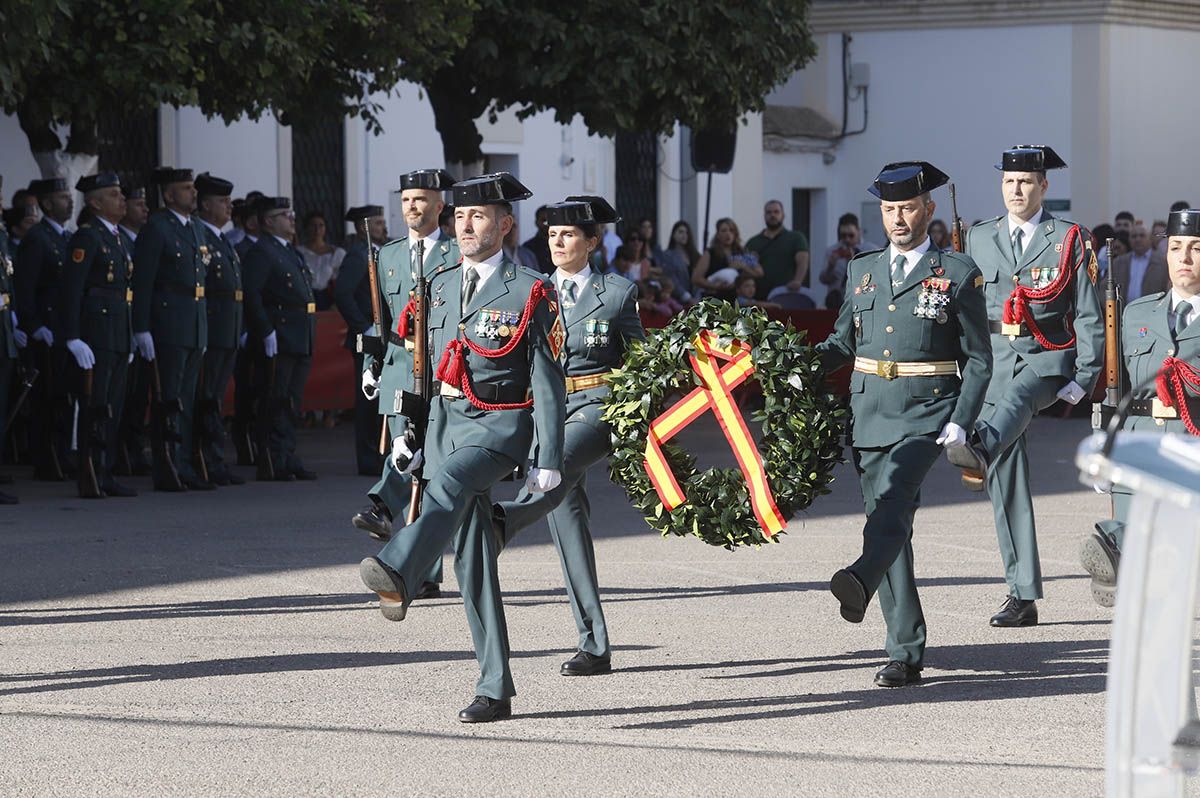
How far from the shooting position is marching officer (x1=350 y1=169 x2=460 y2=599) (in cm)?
1012

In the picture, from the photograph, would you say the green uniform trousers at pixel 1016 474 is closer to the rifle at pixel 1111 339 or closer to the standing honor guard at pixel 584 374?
the rifle at pixel 1111 339

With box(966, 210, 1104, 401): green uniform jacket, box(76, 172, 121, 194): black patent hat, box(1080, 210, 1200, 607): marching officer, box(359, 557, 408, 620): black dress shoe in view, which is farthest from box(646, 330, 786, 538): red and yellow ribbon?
box(76, 172, 121, 194): black patent hat

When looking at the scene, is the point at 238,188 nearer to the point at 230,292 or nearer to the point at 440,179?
the point at 230,292

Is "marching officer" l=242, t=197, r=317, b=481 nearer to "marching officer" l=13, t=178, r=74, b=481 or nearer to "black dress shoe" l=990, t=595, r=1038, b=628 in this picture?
"marching officer" l=13, t=178, r=74, b=481

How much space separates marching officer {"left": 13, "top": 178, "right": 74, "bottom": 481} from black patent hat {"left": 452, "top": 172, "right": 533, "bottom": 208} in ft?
23.6

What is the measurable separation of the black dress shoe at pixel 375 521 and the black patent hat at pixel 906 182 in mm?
2892

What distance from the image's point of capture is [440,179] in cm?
1024

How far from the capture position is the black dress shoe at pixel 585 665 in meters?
8.30

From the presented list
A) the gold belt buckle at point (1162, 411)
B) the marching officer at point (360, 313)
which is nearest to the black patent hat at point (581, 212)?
the gold belt buckle at point (1162, 411)

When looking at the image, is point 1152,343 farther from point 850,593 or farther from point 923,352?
point 850,593

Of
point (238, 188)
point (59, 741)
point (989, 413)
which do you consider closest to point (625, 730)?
point (59, 741)

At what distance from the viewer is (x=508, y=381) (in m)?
7.64

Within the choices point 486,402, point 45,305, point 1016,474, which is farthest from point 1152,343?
point 45,305

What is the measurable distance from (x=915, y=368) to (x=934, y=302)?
259mm
